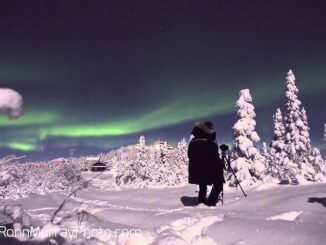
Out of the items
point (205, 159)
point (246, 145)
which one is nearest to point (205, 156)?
point (205, 159)

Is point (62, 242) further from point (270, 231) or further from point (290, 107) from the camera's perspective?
point (290, 107)

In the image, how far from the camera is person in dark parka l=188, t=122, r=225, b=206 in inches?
385

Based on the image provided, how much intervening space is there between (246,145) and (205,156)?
15470 mm

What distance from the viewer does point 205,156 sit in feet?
32.3

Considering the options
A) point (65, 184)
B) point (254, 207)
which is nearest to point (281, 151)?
point (65, 184)

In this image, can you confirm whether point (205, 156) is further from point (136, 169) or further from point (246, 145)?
point (136, 169)

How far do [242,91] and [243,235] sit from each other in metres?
22.1

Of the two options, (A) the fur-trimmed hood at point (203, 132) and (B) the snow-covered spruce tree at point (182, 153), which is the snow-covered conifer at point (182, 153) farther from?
(A) the fur-trimmed hood at point (203, 132)

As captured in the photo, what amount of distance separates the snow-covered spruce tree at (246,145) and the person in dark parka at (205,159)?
14557mm

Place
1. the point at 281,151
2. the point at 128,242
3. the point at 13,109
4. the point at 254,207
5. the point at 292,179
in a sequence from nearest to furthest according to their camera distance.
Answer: the point at 13,109, the point at 128,242, the point at 254,207, the point at 292,179, the point at 281,151

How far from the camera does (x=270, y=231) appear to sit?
190 inches

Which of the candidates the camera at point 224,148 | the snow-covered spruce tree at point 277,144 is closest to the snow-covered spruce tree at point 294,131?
the snow-covered spruce tree at point 277,144

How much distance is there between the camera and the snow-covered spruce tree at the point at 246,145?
24.5m

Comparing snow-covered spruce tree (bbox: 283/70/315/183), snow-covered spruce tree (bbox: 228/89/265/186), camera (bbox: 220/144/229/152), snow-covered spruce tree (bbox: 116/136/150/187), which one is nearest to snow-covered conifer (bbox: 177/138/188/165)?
snow-covered spruce tree (bbox: 116/136/150/187)
